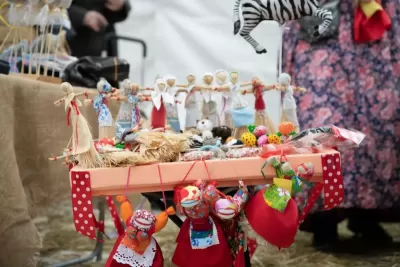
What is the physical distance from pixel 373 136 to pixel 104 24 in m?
1.22

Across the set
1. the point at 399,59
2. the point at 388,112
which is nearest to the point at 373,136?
the point at 388,112

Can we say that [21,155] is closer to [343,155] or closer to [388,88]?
[343,155]

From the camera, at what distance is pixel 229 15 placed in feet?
8.16

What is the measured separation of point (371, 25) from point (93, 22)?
3.78 ft

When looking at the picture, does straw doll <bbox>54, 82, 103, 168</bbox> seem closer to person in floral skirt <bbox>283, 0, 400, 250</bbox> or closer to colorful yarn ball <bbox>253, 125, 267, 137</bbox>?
colorful yarn ball <bbox>253, 125, 267, 137</bbox>

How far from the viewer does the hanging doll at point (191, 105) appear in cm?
117

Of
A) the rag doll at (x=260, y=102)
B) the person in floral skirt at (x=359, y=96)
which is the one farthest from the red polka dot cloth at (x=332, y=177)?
the person in floral skirt at (x=359, y=96)

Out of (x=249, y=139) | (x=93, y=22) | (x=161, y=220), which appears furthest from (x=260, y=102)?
(x=93, y=22)

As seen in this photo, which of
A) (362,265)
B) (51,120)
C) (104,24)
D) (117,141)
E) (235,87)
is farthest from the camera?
(104,24)

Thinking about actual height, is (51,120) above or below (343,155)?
above

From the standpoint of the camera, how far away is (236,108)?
114 centimetres

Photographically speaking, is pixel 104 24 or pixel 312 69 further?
pixel 104 24

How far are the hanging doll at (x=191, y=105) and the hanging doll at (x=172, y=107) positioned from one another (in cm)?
2

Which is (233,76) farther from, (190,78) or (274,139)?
(274,139)
